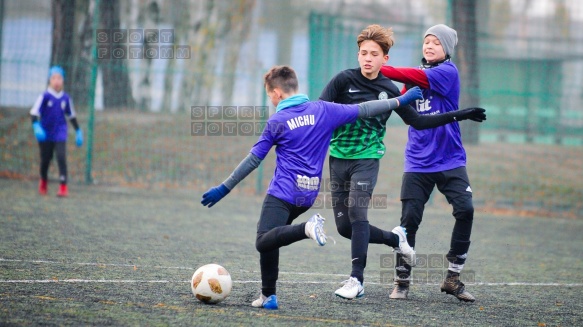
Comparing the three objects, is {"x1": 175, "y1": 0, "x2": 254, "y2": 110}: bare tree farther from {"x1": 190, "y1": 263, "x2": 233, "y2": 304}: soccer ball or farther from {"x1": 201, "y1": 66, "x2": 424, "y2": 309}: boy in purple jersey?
{"x1": 190, "y1": 263, "x2": 233, "y2": 304}: soccer ball

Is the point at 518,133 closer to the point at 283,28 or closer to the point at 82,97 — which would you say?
the point at 283,28

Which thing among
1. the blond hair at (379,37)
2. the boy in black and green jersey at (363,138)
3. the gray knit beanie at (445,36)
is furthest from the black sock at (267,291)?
the gray knit beanie at (445,36)

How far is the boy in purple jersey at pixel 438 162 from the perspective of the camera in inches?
257

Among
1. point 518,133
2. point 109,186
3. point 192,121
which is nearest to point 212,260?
point 109,186

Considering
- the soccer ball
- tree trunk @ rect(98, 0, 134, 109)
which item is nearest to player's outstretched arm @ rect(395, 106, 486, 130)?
the soccer ball

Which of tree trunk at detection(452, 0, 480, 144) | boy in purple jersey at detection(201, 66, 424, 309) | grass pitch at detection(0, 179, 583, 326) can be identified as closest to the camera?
grass pitch at detection(0, 179, 583, 326)

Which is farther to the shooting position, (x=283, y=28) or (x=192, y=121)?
(x=283, y=28)

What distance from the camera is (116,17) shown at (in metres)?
18.2

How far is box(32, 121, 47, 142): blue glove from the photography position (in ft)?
42.2

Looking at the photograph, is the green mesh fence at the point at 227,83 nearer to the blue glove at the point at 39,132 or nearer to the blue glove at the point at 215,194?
the blue glove at the point at 39,132

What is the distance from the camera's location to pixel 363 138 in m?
6.43

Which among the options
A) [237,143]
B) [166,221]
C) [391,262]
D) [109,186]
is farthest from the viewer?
[237,143]

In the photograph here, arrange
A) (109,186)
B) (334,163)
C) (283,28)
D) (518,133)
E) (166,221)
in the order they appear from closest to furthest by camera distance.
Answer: (334,163) < (166,221) < (109,186) < (518,133) < (283,28)

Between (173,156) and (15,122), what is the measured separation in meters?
3.42
